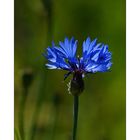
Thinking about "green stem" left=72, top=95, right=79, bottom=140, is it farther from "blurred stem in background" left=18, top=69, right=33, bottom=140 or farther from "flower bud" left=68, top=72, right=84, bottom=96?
"blurred stem in background" left=18, top=69, right=33, bottom=140

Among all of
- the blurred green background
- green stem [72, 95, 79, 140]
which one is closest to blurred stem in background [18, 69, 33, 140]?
the blurred green background

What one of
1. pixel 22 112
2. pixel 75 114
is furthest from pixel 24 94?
pixel 75 114

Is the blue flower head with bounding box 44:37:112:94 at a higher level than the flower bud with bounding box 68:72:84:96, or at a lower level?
higher

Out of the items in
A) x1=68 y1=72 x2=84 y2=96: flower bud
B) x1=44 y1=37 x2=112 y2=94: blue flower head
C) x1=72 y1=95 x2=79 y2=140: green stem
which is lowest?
x1=72 y1=95 x2=79 y2=140: green stem

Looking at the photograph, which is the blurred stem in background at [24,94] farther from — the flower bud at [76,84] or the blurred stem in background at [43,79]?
the flower bud at [76,84]

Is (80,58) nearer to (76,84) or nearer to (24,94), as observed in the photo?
(76,84)

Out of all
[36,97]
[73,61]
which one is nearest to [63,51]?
[73,61]
